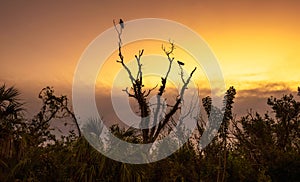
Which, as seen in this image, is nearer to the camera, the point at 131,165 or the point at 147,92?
the point at 131,165

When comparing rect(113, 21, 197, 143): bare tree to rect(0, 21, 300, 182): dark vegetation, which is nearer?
rect(0, 21, 300, 182): dark vegetation

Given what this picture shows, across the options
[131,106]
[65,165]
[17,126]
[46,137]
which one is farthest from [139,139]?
[131,106]

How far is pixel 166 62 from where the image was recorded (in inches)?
A: 1302

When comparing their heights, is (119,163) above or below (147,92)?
below

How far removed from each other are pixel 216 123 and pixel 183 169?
14.7 ft

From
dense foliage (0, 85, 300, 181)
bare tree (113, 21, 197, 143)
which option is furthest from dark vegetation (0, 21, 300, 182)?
bare tree (113, 21, 197, 143)

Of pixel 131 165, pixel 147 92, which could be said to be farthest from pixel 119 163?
pixel 147 92

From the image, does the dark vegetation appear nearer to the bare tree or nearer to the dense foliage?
the dense foliage

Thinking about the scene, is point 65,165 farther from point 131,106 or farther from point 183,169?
point 131,106

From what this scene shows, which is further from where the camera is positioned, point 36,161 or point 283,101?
point 283,101

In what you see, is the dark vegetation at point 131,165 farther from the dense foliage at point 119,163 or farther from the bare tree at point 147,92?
the bare tree at point 147,92

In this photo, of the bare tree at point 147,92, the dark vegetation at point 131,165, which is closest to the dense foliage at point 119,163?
the dark vegetation at point 131,165

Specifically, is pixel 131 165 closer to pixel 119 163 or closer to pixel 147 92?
pixel 119 163

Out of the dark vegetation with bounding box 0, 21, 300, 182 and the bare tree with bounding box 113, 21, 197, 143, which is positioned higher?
the bare tree with bounding box 113, 21, 197, 143
